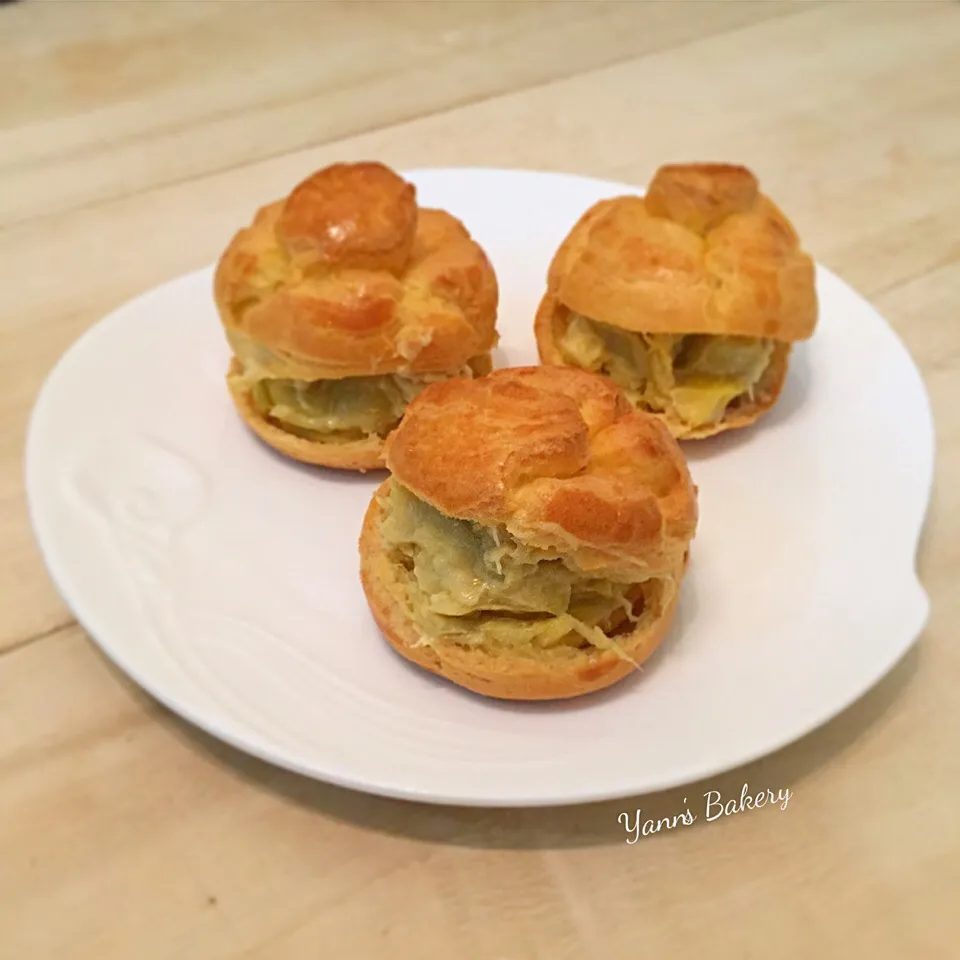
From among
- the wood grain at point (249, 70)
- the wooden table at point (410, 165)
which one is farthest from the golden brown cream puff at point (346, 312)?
the wood grain at point (249, 70)

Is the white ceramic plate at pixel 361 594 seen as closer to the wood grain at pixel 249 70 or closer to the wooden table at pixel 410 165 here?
the wooden table at pixel 410 165

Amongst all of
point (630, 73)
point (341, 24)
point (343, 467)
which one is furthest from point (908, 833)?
point (341, 24)

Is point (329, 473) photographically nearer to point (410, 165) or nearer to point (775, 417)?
point (775, 417)

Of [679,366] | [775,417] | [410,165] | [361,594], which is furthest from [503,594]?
[410,165]

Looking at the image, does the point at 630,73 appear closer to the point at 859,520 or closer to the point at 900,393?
the point at 900,393

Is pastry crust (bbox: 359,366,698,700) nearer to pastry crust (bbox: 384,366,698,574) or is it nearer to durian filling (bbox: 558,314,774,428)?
pastry crust (bbox: 384,366,698,574)

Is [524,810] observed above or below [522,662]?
below
